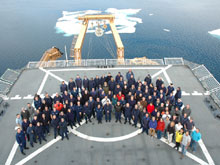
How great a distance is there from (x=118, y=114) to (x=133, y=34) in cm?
4182

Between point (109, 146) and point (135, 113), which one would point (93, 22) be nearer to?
point (135, 113)

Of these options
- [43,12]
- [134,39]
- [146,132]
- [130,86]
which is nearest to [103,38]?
[134,39]

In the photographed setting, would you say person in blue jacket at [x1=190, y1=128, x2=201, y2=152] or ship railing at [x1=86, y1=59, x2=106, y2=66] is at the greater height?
ship railing at [x1=86, y1=59, x2=106, y2=66]

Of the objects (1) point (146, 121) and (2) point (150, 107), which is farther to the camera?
(2) point (150, 107)

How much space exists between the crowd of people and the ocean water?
2899cm

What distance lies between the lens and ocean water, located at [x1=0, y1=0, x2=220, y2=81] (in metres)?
43.4

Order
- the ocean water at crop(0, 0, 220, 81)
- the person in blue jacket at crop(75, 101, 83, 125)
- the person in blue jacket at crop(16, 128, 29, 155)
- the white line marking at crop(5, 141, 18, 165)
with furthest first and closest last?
the ocean water at crop(0, 0, 220, 81)
the person in blue jacket at crop(75, 101, 83, 125)
the white line marking at crop(5, 141, 18, 165)
the person in blue jacket at crop(16, 128, 29, 155)

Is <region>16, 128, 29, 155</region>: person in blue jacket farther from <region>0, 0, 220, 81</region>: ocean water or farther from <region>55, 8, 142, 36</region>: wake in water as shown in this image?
<region>55, 8, 142, 36</region>: wake in water

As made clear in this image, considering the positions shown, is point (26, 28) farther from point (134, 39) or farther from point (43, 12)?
point (134, 39)

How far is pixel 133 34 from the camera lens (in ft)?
170

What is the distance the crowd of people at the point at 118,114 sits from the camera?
11055 mm

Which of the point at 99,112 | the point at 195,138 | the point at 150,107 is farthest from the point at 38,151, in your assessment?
the point at 195,138

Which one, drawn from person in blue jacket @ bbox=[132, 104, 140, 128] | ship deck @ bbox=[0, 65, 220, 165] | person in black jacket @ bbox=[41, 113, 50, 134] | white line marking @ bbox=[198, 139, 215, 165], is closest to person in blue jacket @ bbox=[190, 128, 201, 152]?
ship deck @ bbox=[0, 65, 220, 165]

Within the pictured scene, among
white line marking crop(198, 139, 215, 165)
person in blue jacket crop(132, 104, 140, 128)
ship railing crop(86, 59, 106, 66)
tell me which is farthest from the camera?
ship railing crop(86, 59, 106, 66)
